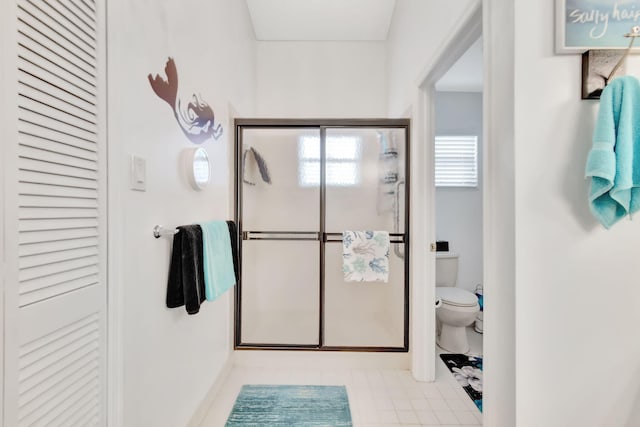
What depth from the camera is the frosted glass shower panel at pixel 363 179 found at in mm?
2279

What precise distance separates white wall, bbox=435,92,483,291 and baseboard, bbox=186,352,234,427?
7.70 feet

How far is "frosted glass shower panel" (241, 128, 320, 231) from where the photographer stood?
234cm

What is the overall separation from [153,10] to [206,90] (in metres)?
0.53

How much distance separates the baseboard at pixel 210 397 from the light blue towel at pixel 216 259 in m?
0.67

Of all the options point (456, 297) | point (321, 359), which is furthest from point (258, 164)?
point (456, 297)

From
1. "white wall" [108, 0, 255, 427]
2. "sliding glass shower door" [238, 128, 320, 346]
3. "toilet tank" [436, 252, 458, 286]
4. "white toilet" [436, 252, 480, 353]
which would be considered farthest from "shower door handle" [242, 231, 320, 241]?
A: "toilet tank" [436, 252, 458, 286]

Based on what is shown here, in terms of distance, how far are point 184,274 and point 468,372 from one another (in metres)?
2.05

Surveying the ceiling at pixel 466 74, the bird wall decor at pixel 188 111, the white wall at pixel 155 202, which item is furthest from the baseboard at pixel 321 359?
the ceiling at pixel 466 74

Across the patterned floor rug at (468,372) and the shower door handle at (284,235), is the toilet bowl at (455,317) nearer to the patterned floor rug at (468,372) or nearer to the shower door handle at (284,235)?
the patterned floor rug at (468,372)

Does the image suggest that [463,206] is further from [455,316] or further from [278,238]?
[278,238]

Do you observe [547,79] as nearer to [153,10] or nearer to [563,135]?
[563,135]

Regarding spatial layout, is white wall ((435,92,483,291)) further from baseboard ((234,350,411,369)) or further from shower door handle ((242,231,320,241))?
shower door handle ((242,231,320,241))

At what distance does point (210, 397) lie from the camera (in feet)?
5.68

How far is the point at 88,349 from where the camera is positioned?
857 mm
